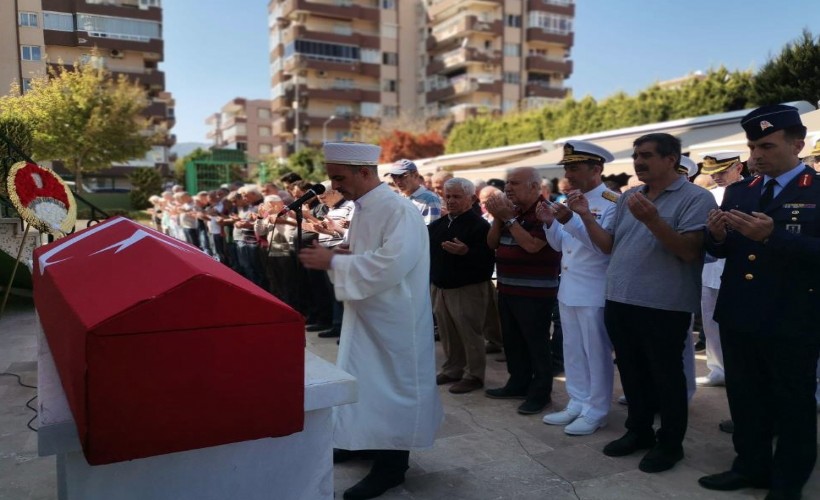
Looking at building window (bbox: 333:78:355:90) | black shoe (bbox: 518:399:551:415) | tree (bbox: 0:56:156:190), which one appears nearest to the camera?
black shoe (bbox: 518:399:551:415)

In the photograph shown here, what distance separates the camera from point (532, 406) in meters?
4.38

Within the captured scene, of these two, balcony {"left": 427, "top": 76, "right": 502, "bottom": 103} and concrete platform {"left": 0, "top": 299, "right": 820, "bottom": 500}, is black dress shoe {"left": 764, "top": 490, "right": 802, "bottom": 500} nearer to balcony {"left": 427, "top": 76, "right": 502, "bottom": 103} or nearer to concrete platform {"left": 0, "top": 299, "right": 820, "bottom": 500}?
concrete platform {"left": 0, "top": 299, "right": 820, "bottom": 500}

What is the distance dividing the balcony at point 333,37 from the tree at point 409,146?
17.4 m

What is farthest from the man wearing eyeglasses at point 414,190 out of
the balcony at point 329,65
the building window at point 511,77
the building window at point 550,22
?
the building window at point 550,22

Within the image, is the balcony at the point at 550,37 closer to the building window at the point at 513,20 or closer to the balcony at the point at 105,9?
the building window at the point at 513,20

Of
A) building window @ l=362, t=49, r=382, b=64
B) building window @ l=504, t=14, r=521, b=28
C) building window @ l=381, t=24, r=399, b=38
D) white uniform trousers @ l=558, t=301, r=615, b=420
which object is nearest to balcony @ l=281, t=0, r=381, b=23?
building window @ l=381, t=24, r=399, b=38

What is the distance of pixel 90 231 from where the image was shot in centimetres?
370

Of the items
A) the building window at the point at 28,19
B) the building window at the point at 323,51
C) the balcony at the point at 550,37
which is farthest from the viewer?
the balcony at the point at 550,37

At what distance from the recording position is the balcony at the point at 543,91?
177 feet

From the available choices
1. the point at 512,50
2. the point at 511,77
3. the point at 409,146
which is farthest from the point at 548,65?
the point at 409,146

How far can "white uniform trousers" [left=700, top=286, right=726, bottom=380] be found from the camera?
492 cm

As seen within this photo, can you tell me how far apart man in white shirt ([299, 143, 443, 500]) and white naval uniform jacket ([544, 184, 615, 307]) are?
3.90 ft

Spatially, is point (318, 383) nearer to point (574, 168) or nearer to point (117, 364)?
point (117, 364)

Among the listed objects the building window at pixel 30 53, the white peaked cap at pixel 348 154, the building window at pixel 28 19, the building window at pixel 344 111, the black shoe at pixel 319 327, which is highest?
the building window at pixel 344 111
